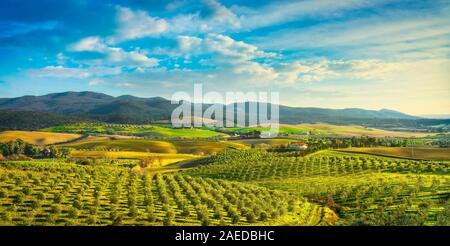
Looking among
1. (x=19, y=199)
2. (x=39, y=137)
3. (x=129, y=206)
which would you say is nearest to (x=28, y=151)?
(x=39, y=137)

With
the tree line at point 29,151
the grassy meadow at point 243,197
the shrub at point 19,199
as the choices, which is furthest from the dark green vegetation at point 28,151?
the shrub at point 19,199

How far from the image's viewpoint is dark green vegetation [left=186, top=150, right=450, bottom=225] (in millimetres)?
24405

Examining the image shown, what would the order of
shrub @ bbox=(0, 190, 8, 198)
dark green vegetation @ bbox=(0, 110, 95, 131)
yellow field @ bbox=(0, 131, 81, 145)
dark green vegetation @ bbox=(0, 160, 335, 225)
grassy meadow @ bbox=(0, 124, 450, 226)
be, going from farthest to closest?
1. dark green vegetation @ bbox=(0, 110, 95, 131)
2. yellow field @ bbox=(0, 131, 81, 145)
3. shrub @ bbox=(0, 190, 8, 198)
4. grassy meadow @ bbox=(0, 124, 450, 226)
5. dark green vegetation @ bbox=(0, 160, 335, 225)

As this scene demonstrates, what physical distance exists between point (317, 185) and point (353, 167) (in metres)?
17.4

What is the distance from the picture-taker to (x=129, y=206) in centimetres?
2316

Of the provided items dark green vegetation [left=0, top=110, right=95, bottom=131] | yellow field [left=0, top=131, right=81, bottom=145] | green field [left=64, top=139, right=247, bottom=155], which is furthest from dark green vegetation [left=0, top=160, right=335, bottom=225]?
dark green vegetation [left=0, top=110, right=95, bottom=131]

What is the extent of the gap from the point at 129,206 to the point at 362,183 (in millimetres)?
27526

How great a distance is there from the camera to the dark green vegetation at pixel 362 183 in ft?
80.1

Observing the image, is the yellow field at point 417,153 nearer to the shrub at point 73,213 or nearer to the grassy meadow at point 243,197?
the grassy meadow at point 243,197

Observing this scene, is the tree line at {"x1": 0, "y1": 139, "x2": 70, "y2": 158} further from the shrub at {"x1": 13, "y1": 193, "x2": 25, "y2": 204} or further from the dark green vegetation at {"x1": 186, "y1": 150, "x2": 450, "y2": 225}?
the shrub at {"x1": 13, "y1": 193, "x2": 25, "y2": 204}

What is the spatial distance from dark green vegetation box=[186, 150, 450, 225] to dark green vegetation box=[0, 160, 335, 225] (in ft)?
11.7
